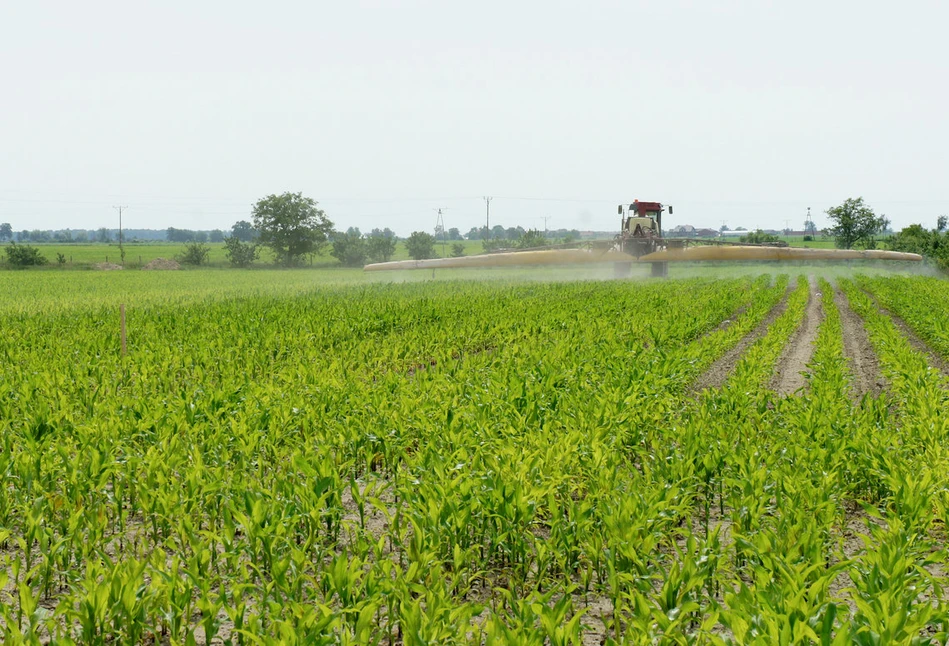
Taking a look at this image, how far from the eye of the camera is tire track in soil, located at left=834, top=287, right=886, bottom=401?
35.8 ft

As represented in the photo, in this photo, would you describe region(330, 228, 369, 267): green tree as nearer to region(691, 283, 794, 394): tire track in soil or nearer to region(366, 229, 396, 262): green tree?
region(366, 229, 396, 262): green tree

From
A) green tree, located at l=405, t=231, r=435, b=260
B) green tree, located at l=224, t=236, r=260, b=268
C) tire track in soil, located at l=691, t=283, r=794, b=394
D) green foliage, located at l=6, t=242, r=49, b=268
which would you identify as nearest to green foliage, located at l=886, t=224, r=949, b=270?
tire track in soil, located at l=691, t=283, r=794, b=394

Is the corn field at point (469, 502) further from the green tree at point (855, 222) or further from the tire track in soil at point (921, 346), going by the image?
the green tree at point (855, 222)

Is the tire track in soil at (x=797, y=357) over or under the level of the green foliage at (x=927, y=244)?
under

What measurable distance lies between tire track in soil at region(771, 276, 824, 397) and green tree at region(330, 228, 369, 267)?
72613 millimetres

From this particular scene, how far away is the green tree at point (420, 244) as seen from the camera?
4065 inches

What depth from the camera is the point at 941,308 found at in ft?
65.9

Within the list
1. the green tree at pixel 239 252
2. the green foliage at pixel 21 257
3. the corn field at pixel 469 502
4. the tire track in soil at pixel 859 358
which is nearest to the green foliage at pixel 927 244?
the tire track in soil at pixel 859 358

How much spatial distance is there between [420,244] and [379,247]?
9.01 meters

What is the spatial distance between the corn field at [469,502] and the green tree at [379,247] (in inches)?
3261

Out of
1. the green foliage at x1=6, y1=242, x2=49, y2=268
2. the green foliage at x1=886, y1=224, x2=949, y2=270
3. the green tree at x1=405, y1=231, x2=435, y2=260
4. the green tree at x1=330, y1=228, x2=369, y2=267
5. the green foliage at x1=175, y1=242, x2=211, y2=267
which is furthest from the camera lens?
the green tree at x1=405, y1=231, x2=435, y2=260

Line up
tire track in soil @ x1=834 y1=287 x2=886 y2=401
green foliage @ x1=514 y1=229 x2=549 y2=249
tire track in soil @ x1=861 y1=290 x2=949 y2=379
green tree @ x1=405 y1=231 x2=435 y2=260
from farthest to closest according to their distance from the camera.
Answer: green foliage @ x1=514 y1=229 x2=549 y2=249 < green tree @ x1=405 y1=231 x2=435 y2=260 < tire track in soil @ x1=861 y1=290 x2=949 y2=379 < tire track in soil @ x1=834 y1=287 x2=886 y2=401

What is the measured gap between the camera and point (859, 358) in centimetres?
1391

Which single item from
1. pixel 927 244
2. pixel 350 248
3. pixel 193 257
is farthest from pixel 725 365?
pixel 350 248
